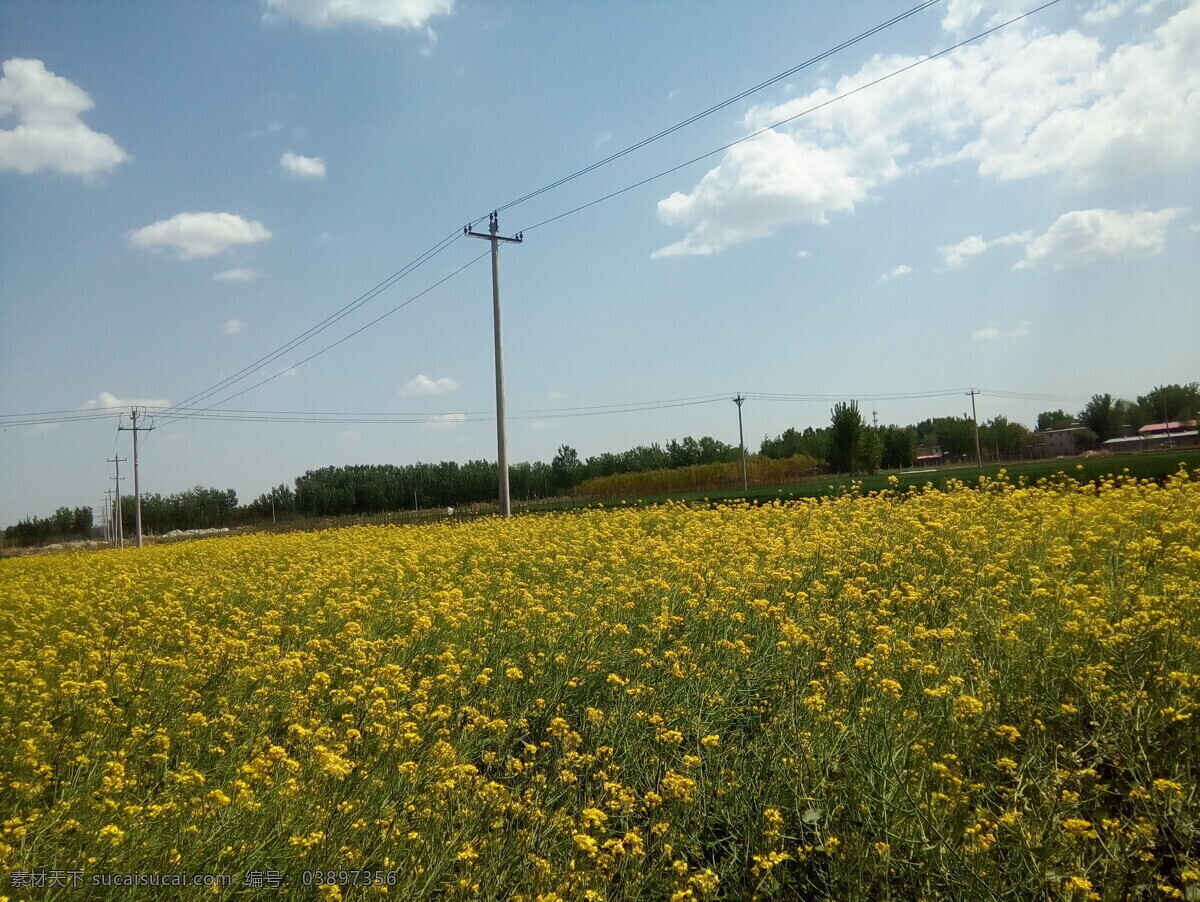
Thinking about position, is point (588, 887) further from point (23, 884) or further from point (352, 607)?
point (352, 607)

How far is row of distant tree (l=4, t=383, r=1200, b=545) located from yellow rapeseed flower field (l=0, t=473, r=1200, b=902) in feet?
134

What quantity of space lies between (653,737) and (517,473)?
56.6m

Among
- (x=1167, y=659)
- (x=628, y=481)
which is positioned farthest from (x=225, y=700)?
(x=628, y=481)

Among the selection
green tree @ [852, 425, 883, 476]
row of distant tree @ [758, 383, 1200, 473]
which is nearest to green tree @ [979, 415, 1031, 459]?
row of distant tree @ [758, 383, 1200, 473]

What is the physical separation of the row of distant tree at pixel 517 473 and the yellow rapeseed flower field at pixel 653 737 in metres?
41.0

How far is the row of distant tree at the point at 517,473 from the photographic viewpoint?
53.0 meters

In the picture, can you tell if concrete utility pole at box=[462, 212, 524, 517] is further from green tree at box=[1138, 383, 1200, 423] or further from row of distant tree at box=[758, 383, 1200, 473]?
green tree at box=[1138, 383, 1200, 423]

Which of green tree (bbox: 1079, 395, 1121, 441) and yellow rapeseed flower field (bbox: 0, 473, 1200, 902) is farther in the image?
green tree (bbox: 1079, 395, 1121, 441)

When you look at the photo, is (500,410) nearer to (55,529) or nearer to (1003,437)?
(55,529)

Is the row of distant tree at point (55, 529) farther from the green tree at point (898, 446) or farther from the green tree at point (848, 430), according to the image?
the green tree at point (898, 446)

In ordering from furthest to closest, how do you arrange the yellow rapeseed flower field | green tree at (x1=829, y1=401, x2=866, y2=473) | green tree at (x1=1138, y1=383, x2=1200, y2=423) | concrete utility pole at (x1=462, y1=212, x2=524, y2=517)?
green tree at (x1=1138, y1=383, x2=1200, y2=423) < green tree at (x1=829, y1=401, x2=866, y2=473) < concrete utility pole at (x1=462, y1=212, x2=524, y2=517) < the yellow rapeseed flower field

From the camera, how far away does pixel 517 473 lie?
59.9 meters

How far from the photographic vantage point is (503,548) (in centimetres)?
885

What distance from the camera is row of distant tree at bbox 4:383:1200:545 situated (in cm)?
5304
